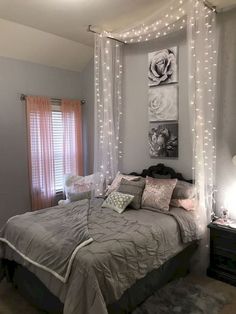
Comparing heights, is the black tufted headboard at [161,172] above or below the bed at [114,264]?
above

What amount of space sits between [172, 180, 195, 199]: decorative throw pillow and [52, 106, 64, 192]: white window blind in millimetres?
2055

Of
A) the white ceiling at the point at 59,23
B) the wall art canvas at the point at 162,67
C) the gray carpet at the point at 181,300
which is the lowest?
the gray carpet at the point at 181,300

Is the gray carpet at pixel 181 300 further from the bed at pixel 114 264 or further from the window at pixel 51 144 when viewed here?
the window at pixel 51 144

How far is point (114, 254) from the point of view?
1.99 meters

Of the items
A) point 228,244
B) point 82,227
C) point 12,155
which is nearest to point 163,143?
point 228,244

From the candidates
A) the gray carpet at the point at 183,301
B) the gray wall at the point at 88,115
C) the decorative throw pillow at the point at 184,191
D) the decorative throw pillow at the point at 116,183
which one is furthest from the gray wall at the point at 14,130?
the gray carpet at the point at 183,301

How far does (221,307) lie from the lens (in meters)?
2.32

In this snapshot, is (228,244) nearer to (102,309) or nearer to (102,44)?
(102,309)

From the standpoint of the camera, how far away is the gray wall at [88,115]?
454 cm

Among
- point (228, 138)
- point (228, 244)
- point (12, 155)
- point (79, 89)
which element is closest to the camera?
point (228, 244)

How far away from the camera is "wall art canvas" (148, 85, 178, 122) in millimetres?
3348

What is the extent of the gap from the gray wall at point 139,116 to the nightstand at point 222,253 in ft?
2.64

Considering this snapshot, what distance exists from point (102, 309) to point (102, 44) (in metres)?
3.01

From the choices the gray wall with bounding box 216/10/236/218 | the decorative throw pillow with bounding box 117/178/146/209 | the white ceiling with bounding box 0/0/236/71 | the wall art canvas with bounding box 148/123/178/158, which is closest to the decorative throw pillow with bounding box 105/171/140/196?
the decorative throw pillow with bounding box 117/178/146/209
